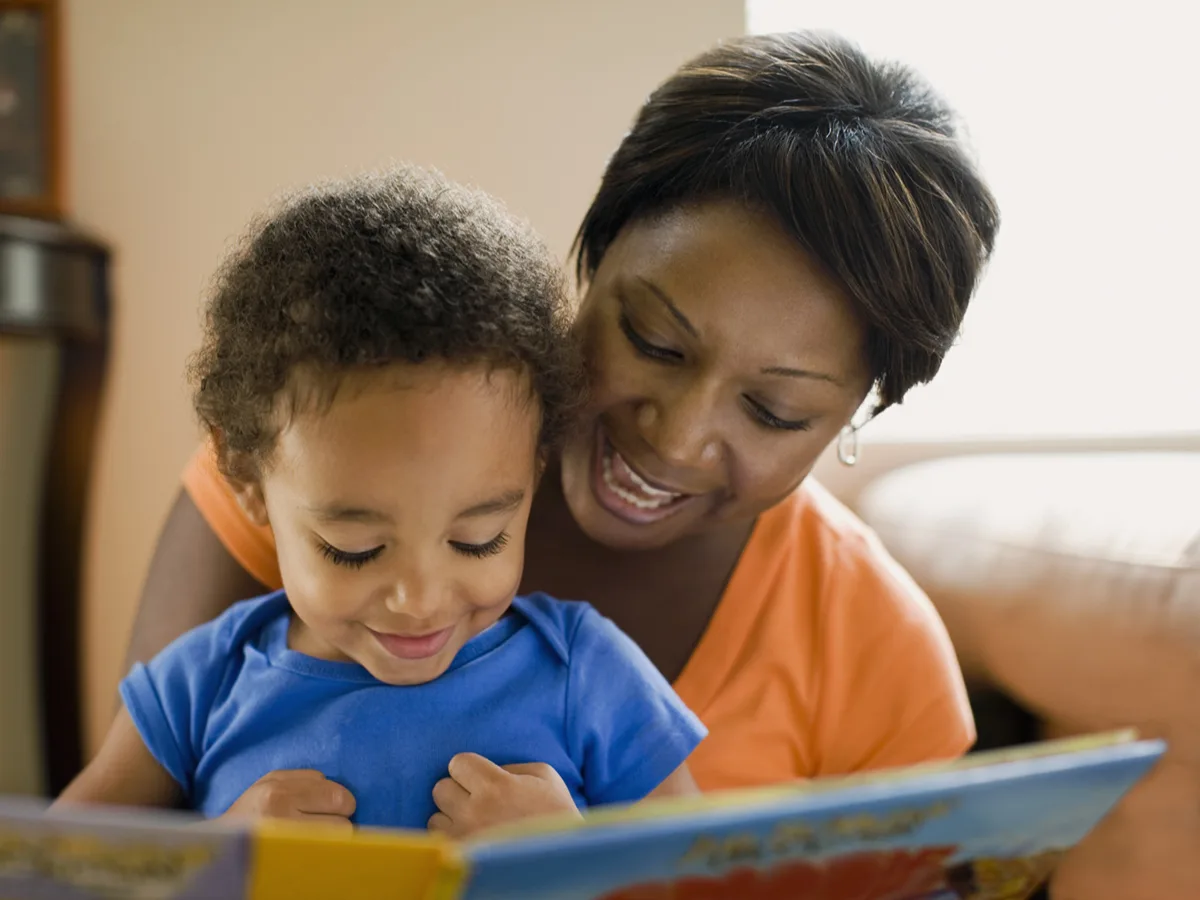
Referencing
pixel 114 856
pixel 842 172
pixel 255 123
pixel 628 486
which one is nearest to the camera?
pixel 114 856

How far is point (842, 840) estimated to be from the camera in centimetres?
59

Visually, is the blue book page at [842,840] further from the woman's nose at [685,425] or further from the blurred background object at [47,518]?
the blurred background object at [47,518]

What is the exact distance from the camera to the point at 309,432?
32.8 inches

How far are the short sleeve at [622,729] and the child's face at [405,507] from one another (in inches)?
4.4

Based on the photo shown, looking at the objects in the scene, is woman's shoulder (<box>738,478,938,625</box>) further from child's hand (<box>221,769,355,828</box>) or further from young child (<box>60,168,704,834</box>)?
child's hand (<box>221,769,355,828</box>)

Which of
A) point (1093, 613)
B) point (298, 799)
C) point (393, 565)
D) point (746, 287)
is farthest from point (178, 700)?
point (1093, 613)

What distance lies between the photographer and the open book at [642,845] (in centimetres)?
50

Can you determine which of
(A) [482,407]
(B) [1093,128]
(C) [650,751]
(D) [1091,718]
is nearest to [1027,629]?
(D) [1091,718]

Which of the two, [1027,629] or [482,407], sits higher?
[482,407]

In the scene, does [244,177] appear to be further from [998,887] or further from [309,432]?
[998,887]

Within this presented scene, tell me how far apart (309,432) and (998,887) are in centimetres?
58

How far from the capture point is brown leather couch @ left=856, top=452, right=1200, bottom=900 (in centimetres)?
118

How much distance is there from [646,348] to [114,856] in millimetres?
716

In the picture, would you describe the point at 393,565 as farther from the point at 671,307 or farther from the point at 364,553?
the point at 671,307
